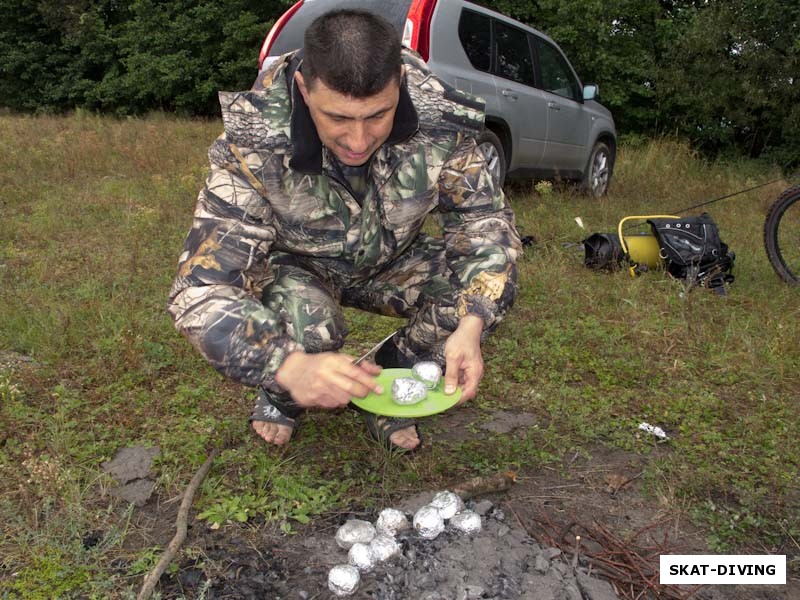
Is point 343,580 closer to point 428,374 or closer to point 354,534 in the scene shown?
point 354,534

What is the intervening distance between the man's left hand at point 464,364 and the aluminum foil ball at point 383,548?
50 centimetres

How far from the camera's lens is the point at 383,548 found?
2.04m

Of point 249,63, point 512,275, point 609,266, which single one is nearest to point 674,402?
point 512,275

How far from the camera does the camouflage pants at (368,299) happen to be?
2.47 m

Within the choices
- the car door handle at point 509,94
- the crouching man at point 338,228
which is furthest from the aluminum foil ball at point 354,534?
the car door handle at point 509,94

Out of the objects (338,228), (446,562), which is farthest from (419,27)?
(446,562)

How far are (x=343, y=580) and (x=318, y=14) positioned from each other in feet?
14.9

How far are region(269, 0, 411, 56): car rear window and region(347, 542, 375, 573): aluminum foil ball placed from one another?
166 inches

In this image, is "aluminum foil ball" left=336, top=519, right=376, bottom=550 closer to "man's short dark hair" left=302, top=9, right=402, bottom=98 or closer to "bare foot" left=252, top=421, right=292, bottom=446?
"bare foot" left=252, top=421, right=292, bottom=446

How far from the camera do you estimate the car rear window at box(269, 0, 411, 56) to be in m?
5.21

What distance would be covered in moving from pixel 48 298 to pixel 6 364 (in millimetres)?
886

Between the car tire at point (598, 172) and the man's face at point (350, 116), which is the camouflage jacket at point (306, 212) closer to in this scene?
the man's face at point (350, 116)

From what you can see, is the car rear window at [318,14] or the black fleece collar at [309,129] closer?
the black fleece collar at [309,129]

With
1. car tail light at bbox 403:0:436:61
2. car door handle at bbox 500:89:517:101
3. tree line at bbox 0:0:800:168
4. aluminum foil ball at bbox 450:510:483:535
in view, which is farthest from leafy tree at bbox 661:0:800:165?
aluminum foil ball at bbox 450:510:483:535
